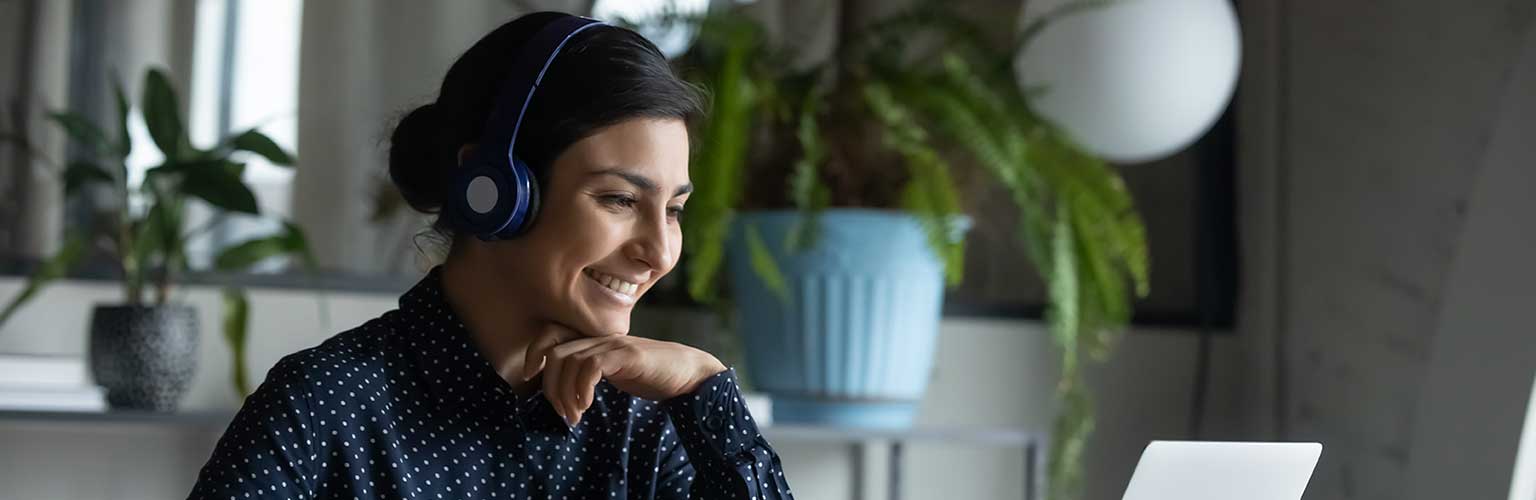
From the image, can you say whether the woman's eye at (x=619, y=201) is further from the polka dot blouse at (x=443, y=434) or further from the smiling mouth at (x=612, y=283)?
the polka dot blouse at (x=443, y=434)

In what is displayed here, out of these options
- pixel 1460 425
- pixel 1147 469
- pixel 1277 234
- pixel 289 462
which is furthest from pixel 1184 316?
pixel 289 462

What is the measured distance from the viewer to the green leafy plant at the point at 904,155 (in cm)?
208

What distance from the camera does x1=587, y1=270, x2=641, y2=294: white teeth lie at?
3.96 ft

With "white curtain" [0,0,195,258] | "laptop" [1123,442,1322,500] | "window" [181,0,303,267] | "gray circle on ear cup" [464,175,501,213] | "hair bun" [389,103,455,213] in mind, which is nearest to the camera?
"laptop" [1123,442,1322,500]

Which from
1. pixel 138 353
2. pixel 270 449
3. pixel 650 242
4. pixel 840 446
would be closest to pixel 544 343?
pixel 650 242

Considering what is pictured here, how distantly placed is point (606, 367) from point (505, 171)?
163 mm

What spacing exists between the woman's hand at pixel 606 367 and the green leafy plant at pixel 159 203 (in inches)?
31.8

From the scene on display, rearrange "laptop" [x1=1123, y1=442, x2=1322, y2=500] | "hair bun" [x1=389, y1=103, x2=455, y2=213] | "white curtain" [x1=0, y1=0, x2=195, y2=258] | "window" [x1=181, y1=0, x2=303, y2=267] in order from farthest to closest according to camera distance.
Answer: "window" [x1=181, y1=0, x2=303, y2=267] < "white curtain" [x1=0, y1=0, x2=195, y2=258] < "hair bun" [x1=389, y1=103, x2=455, y2=213] < "laptop" [x1=1123, y1=442, x2=1322, y2=500]

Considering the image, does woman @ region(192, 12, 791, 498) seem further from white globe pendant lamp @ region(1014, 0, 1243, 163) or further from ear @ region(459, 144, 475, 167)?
white globe pendant lamp @ region(1014, 0, 1243, 163)

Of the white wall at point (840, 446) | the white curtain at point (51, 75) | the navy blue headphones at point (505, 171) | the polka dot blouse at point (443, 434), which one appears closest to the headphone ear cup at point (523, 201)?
the navy blue headphones at point (505, 171)

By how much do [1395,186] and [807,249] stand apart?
2.84 feet

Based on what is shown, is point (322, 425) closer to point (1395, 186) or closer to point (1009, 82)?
point (1009, 82)

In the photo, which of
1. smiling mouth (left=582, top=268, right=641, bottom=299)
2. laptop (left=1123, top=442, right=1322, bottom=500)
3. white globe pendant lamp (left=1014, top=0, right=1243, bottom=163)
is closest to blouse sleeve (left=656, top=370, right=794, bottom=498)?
smiling mouth (left=582, top=268, right=641, bottom=299)

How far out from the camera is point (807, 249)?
6.96 feet
